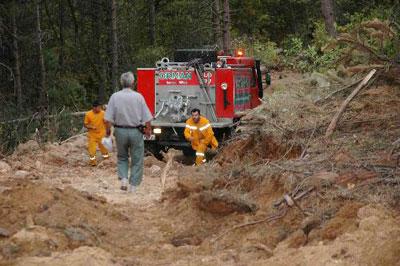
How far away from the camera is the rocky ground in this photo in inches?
273

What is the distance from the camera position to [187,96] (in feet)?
54.1

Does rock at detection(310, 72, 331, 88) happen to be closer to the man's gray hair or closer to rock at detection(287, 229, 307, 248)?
the man's gray hair

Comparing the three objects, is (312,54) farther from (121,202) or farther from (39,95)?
(121,202)

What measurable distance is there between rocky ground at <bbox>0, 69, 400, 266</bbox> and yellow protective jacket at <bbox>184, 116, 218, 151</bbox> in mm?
2614

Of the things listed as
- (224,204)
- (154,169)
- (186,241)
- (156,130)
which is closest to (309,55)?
(156,130)

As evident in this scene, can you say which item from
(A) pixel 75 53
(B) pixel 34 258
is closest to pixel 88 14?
(A) pixel 75 53

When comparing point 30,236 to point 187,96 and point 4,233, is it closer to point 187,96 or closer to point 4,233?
point 4,233

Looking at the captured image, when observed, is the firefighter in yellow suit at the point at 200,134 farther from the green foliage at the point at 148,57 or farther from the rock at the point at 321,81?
the green foliage at the point at 148,57

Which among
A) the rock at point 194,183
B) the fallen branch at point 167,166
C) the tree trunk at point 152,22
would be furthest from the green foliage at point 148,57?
the rock at point 194,183

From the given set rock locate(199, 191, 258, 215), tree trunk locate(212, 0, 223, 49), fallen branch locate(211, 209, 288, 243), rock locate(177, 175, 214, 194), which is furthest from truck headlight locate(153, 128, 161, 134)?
tree trunk locate(212, 0, 223, 49)

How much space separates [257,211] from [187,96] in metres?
8.11

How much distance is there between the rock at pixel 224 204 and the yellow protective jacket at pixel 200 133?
5.95 m

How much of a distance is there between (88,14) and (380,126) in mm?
20118

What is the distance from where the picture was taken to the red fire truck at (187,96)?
1625cm
